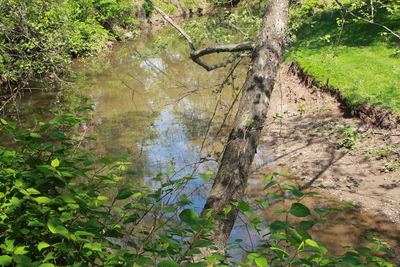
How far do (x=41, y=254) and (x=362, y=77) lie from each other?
997 cm

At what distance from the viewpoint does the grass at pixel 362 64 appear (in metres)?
8.92

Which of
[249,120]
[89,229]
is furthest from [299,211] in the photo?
[249,120]

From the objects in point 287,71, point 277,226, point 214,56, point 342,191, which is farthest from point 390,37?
point 277,226

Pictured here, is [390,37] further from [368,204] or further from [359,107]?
[368,204]

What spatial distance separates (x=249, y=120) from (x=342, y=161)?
5434 mm

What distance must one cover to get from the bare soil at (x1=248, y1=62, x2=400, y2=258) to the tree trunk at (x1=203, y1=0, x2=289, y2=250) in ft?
5.69

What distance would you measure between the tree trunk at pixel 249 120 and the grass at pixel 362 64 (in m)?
3.97

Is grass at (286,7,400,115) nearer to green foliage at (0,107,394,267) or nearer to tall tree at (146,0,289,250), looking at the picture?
tall tree at (146,0,289,250)

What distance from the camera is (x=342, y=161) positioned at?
784 cm

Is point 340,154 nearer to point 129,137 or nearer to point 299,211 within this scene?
point 129,137

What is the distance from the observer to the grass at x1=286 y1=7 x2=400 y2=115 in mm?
8923

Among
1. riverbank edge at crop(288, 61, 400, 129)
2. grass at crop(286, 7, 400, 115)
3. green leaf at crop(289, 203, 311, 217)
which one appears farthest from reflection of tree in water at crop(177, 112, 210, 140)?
green leaf at crop(289, 203, 311, 217)

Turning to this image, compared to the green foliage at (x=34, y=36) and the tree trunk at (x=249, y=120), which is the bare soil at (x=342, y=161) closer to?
the tree trunk at (x=249, y=120)

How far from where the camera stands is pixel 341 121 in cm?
916
